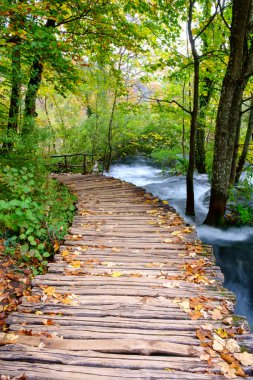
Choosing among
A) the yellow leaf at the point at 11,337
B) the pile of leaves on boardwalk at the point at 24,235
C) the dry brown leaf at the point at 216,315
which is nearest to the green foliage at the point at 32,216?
the pile of leaves on boardwalk at the point at 24,235

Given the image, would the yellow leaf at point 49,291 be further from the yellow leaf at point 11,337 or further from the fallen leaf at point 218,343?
the fallen leaf at point 218,343

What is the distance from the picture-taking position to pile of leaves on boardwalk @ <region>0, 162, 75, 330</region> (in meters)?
4.01

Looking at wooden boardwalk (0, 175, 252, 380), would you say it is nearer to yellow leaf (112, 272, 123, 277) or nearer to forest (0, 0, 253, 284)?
yellow leaf (112, 272, 123, 277)

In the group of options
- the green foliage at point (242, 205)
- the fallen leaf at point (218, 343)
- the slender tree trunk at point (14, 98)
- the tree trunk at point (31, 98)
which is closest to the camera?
the fallen leaf at point (218, 343)

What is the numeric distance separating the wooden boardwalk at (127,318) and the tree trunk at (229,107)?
302 cm

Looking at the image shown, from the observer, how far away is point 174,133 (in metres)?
20.2

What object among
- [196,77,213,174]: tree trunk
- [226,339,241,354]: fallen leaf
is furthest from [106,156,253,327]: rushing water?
[226,339,241,354]: fallen leaf

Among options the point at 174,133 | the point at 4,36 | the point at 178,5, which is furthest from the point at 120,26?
the point at 174,133

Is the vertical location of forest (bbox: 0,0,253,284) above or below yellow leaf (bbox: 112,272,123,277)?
above

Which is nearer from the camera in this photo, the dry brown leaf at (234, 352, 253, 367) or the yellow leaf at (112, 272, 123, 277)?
the dry brown leaf at (234, 352, 253, 367)

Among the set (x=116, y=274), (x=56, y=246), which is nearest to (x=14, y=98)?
(x=56, y=246)

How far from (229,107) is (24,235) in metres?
6.11

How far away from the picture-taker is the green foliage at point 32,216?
4707 millimetres

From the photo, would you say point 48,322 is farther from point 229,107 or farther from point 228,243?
point 229,107
